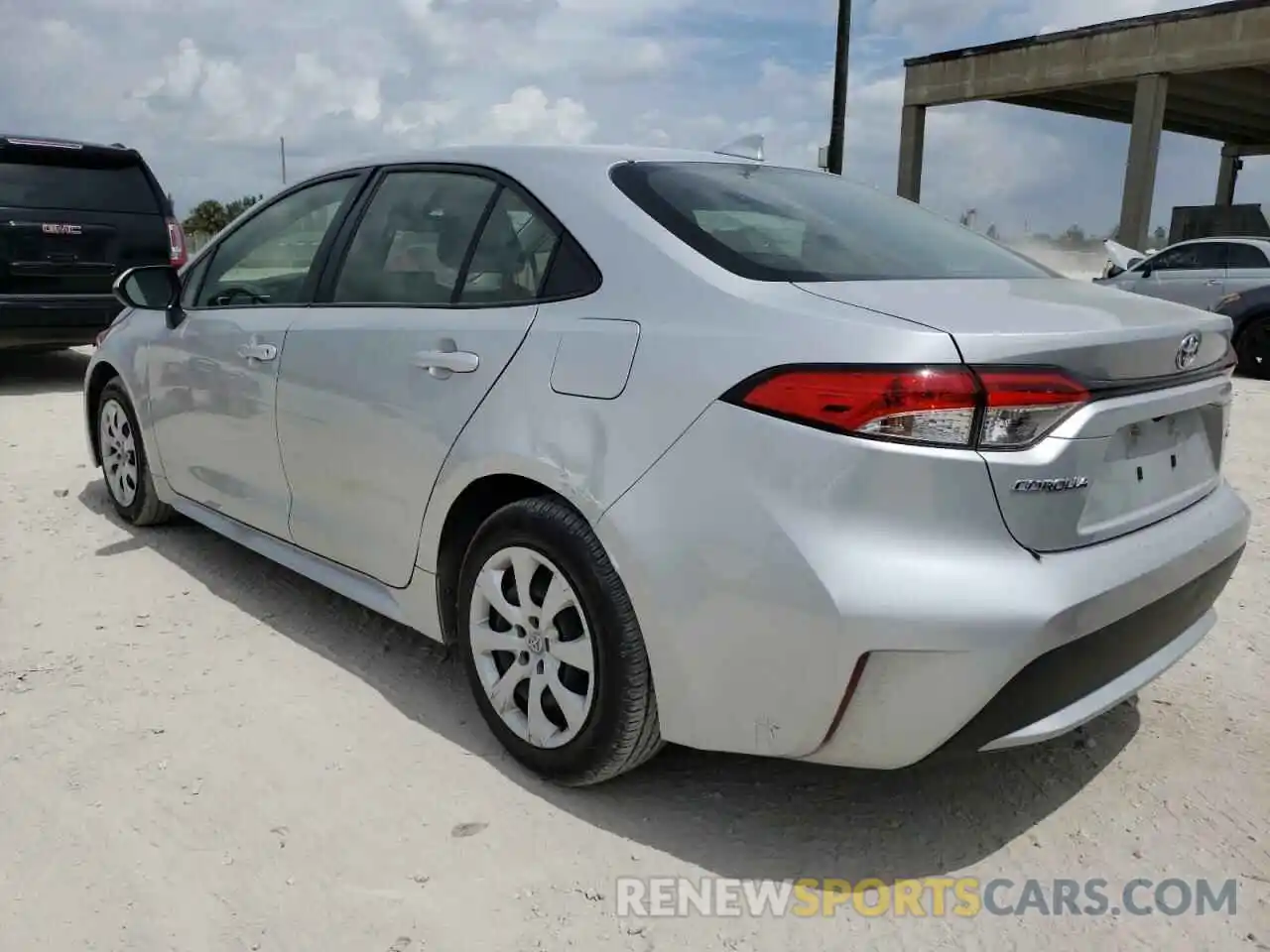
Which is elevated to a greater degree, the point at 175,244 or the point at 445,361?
the point at 175,244

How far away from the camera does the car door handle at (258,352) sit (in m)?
3.36

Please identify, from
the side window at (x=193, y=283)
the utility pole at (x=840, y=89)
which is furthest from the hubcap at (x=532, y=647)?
the utility pole at (x=840, y=89)

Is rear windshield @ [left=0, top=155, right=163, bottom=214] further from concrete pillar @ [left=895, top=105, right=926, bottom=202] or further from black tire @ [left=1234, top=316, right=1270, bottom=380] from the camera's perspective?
concrete pillar @ [left=895, top=105, right=926, bottom=202]

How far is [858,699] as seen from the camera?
202 centimetres

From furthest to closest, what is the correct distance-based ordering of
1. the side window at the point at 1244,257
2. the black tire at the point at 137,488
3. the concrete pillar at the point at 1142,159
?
the concrete pillar at the point at 1142,159 < the side window at the point at 1244,257 < the black tire at the point at 137,488

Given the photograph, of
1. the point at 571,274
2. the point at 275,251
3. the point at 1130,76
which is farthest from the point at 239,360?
the point at 1130,76

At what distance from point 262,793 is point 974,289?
81.9 inches

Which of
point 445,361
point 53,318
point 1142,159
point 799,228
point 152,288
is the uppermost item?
point 1142,159

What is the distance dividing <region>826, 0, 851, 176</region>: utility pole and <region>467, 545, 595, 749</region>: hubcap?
14407 mm

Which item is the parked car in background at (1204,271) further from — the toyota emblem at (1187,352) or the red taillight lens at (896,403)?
the red taillight lens at (896,403)

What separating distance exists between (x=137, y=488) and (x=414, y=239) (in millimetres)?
2223

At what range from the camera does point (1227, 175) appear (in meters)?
32.4

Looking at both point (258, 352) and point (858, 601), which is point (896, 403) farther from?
point (258, 352)

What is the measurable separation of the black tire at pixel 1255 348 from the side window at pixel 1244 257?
3.17 ft
